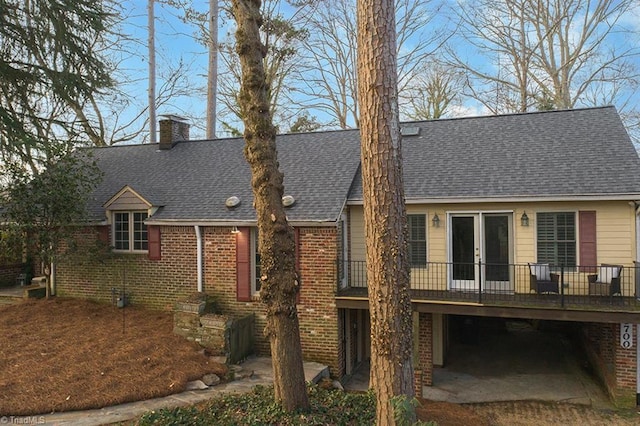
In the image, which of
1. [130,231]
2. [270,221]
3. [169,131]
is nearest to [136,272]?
[130,231]

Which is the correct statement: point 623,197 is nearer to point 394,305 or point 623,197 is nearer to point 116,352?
point 394,305

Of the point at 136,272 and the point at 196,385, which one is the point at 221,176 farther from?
the point at 196,385

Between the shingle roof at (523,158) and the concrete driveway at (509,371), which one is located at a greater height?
the shingle roof at (523,158)

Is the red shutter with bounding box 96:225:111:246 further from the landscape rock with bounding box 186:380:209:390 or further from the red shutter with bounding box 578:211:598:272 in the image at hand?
the red shutter with bounding box 578:211:598:272

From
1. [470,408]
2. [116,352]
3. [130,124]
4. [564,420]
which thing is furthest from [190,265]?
[130,124]

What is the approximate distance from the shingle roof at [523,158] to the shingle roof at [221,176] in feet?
3.33

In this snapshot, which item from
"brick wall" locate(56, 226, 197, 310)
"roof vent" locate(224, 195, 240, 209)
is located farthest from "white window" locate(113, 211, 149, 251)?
"roof vent" locate(224, 195, 240, 209)

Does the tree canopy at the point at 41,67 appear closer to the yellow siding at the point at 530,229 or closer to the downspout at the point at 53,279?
the downspout at the point at 53,279

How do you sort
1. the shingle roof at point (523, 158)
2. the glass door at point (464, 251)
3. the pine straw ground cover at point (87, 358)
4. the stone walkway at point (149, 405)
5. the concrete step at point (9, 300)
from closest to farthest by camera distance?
the stone walkway at point (149, 405) → the pine straw ground cover at point (87, 358) → the shingle roof at point (523, 158) → the glass door at point (464, 251) → the concrete step at point (9, 300)

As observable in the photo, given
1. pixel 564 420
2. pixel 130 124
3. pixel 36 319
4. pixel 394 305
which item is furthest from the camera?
pixel 130 124

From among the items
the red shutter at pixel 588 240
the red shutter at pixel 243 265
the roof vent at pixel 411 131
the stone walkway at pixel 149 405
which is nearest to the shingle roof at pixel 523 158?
the roof vent at pixel 411 131

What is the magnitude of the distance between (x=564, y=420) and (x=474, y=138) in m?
7.15

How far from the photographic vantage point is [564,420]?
26.1ft

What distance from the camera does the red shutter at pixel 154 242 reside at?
11.3 metres
